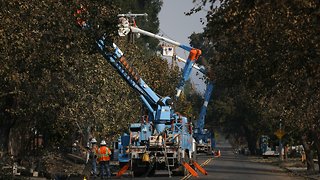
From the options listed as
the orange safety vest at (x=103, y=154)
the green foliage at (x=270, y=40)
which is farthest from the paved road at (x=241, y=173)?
the green foliage at (x=270, y=40)

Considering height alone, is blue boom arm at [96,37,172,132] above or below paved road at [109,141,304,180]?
above

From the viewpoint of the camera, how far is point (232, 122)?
11100 centimetres

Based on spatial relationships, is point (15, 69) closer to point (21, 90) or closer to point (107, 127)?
point (21, 90)

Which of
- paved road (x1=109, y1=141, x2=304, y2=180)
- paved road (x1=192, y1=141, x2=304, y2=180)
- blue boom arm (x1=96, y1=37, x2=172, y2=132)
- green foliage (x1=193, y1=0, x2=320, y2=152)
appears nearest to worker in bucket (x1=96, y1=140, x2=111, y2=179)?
paved road (x1=109, y1=141, x2=304, y2=180)

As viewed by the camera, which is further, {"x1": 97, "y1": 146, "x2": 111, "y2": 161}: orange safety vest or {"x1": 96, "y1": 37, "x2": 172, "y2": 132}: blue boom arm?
{"x1": 96, "y1": 37, "x2": 172, "y2": 132}: blue boom arm

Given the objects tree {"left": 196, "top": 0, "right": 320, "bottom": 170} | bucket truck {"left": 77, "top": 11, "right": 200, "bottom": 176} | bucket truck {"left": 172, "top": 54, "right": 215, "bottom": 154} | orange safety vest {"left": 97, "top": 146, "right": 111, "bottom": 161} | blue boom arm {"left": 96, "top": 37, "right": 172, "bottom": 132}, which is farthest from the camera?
bucket truck {"left": 172, "top": 54, "right": 215, "bottom": 154}

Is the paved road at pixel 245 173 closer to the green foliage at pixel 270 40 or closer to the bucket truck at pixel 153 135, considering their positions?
the bucket truck at pixel 153 135

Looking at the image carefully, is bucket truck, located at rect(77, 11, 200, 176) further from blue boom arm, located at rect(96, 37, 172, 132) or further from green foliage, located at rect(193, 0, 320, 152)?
green foliage, located at rect(193, 0, 320, 152)

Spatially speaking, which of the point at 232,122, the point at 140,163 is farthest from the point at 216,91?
the point at 140,163

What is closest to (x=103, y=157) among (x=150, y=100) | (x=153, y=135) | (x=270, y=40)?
(x=153, y=135)

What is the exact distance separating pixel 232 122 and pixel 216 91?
18.6ft

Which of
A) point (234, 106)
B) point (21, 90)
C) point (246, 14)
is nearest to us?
point (246, 14)

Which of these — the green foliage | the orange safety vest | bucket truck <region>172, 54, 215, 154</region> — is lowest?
the orange safety vest

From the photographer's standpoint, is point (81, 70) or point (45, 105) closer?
point (45, 105)
